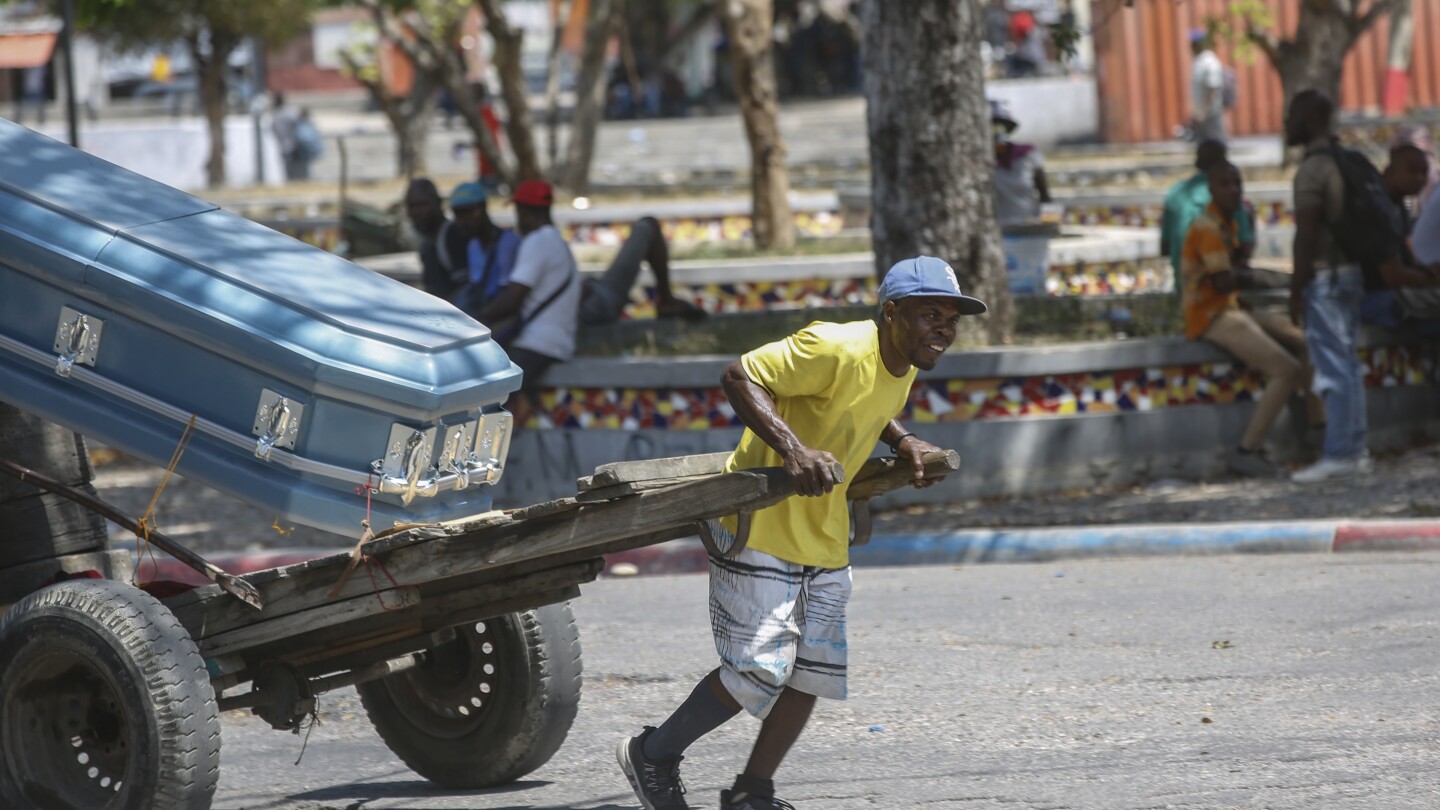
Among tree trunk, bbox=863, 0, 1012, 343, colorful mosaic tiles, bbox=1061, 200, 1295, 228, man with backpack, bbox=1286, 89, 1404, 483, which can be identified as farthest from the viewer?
colorful mosaic tiles, bbox=1061, 200, 1295, 228

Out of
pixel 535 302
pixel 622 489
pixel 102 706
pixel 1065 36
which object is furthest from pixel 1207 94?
pixel 102 706

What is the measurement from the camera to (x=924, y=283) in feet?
14.6

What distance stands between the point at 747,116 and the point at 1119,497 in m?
6.95

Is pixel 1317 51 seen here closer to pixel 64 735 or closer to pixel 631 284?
pixel 631 284

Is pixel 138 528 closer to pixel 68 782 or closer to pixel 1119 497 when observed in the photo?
pixel 68 782

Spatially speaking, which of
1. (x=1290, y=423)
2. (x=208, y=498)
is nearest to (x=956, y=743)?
(x=1290, y=423)

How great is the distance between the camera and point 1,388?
15.8 feet

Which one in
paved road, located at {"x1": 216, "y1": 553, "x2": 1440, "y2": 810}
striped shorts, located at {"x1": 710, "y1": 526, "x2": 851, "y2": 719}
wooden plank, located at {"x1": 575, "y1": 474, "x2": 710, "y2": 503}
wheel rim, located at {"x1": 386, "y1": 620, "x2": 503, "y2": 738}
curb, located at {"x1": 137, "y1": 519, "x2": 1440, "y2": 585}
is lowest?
paved road, located at {"x1": 216, "y1": 553, "x2": 1440, "y2": 810}

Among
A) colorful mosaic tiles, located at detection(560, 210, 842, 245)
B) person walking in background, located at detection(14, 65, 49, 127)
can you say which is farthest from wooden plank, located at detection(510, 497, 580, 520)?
person walking in background, located at detection(14, 65, 49, 127)

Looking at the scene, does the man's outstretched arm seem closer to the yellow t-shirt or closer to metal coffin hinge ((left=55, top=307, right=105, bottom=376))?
the yellow t-shirt

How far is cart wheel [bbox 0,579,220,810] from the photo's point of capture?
14.3 ft

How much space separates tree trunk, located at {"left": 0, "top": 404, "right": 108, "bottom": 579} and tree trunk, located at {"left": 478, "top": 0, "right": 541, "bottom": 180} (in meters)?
13.1

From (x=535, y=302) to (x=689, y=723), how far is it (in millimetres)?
5531

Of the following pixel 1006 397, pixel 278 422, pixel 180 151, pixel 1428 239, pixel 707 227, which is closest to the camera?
pixel 278 422
